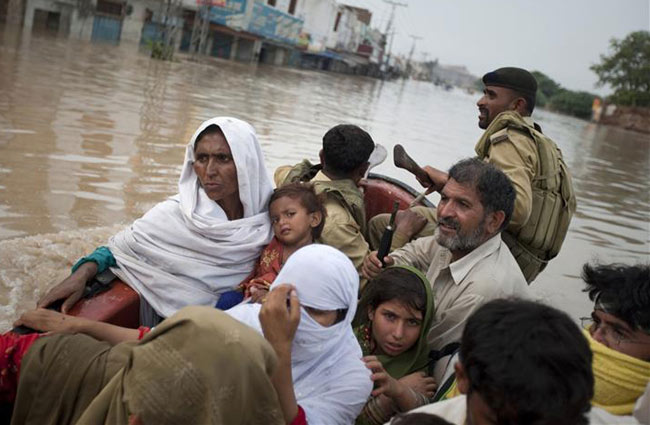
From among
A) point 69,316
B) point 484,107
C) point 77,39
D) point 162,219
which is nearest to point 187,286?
point 162,219

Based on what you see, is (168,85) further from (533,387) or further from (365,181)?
(533,387)

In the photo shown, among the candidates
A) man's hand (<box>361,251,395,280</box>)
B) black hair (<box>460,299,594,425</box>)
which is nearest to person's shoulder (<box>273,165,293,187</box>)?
man's hand (<box>361,251,395,280</box>)

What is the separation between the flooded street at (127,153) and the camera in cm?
546

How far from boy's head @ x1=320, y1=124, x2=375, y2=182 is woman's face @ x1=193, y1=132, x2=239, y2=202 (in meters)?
0.77

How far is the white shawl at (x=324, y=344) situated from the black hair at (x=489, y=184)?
3.21 ft

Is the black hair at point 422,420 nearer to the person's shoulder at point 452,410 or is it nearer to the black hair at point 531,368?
the black hair at point 531,368

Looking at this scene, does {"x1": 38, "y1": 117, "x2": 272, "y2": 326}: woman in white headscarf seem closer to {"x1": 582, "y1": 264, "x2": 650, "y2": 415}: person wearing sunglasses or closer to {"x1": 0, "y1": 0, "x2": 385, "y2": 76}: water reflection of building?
{"x1": 582, "y1": 264, "x2": 650, "y2": 415}: person wearing sunglasses

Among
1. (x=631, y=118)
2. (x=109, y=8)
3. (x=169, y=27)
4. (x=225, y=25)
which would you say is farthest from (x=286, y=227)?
(x=631, y=118)

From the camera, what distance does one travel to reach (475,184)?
276 centimetres

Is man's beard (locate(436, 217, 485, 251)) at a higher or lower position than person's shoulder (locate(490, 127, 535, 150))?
lower

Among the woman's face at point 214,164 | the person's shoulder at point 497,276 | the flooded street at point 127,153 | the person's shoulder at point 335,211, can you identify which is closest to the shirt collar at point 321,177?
the person's shoulder at point 335,211

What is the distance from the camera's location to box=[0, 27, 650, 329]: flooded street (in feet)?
17.9

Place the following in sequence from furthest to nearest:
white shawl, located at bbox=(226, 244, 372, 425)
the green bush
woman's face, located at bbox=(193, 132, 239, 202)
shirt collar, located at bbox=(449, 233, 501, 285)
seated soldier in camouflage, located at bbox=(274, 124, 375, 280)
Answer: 1. the green bush
2. seated soldier in camouflage, located at bbox=(274, 124, 375, 280)
3. woman's face, located at bbox=(193, 132, 239, 202)
4. shirt collar, located at bbox=(449, 233, 501, 285)
5. white shawl, located at bbox=(226, 244, 372, 425)

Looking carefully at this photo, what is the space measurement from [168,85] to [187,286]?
15.1 metres
